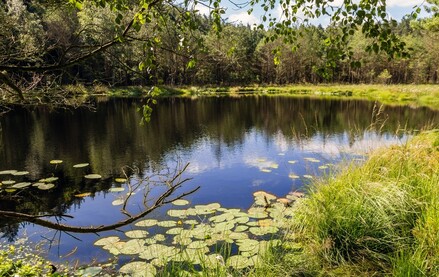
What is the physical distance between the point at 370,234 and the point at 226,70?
80.4 meters

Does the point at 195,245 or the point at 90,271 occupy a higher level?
the point at 195,245

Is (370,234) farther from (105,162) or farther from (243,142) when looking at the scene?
(243,142)

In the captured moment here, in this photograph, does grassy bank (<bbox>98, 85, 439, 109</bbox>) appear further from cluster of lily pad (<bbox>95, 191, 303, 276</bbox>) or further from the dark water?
cluster of lily pad (<bbox>95, 191, 303, 276</bbox>)

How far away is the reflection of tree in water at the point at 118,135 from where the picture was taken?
1353cm

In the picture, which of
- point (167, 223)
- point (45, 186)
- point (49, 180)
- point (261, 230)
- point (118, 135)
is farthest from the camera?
point (118, 135)

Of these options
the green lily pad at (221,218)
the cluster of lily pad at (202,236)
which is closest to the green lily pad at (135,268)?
the cluster of lily pad at (202,236)

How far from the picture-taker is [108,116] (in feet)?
114

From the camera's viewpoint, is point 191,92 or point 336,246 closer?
point 336,246

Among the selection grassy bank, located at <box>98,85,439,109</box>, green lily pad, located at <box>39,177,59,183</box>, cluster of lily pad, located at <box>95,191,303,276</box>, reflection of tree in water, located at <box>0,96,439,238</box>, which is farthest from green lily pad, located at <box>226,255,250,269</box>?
grassy bank, located at <box>98,85,439,109</box>

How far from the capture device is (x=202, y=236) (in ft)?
27.3

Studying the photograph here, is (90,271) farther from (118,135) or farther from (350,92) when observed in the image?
(350,92)

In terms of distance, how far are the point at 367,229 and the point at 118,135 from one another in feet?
69.9

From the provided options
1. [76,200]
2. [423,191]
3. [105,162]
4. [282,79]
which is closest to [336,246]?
[423,191]

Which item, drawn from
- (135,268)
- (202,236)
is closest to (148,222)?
(202,236)
